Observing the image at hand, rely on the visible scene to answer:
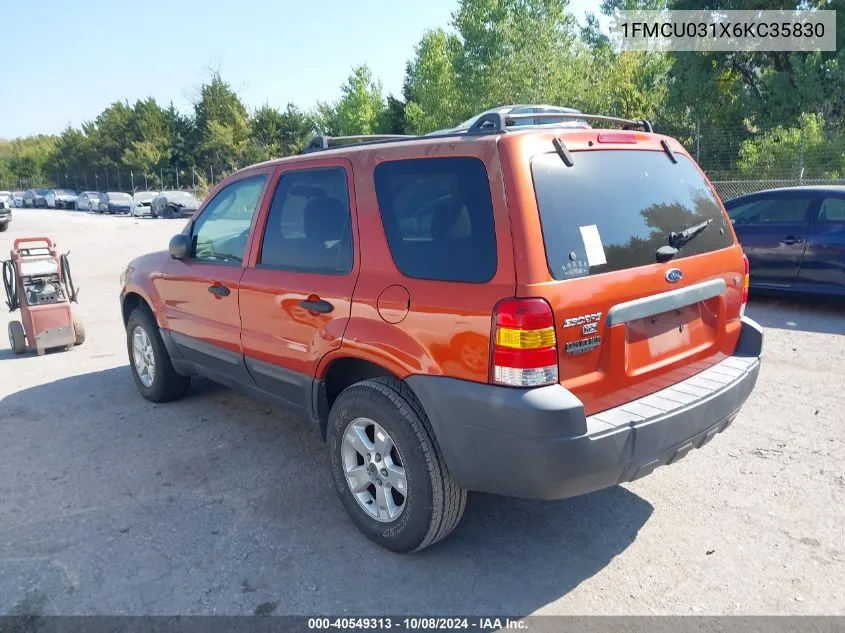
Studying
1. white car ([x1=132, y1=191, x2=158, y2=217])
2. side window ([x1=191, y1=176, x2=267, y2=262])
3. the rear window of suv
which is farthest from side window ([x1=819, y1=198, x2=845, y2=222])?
white car ([x1=132, y1=191, x2=158, y2=217])

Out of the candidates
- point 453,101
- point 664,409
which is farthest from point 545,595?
point 453,101

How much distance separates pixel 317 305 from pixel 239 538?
1252 mm

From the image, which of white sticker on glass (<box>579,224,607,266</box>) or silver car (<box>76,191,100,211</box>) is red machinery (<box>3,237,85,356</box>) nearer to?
white sticker on glass (<box>579,224,607,266</box>)

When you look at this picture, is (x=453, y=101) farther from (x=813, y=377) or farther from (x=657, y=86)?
(x=813, y=377)

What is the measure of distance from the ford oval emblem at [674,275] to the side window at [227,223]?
246 centimetres

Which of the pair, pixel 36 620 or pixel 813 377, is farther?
pixel 813 377

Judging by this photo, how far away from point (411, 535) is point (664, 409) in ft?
4.17

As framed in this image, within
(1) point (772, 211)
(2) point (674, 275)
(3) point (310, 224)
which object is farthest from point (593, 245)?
(1) point (772, 211)

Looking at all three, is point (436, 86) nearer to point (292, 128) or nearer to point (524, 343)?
point (292, 128)

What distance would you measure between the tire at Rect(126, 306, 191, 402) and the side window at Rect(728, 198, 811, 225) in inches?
289

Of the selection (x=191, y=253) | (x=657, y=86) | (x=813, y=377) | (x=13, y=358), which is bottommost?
(x=813, y=377)

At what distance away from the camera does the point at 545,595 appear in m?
2.75

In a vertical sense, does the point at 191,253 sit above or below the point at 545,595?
above

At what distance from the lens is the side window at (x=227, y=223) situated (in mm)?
4062
